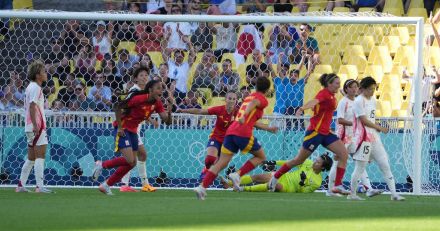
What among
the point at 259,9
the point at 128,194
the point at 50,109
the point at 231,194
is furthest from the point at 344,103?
the point at 259,9

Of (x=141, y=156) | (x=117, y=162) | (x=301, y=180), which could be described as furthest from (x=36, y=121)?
(x=301, y=180)

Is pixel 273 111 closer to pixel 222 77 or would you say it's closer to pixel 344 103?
pixel 222 77

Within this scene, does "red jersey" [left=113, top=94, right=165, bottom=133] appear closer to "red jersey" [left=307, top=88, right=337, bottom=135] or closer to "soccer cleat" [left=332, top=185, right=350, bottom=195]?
"red jersey" [left=307, top=88, right=337, bottom=135]

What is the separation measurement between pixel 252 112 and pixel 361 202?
1.84m

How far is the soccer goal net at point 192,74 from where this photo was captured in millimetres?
18266

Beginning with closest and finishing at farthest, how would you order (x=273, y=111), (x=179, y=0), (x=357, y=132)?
(x=357, y=132) → (x=273, y=111) → (x=179, y=0)

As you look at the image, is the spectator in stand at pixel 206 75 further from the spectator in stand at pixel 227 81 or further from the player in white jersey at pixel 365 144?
the player in white jersey at pixel 365 144

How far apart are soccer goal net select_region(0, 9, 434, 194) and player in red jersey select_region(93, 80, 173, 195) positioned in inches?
93.0

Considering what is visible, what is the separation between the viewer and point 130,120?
Answer: 1612cm

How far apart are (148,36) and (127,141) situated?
5156 millimetres

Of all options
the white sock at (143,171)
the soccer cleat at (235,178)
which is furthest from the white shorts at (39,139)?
the soccer cleat at (235,178)

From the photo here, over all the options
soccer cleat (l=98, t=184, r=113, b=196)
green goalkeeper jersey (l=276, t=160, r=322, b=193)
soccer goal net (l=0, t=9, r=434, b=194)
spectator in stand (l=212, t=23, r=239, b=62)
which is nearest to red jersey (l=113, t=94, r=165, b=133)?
soccer cleat (l=98, t=184, r=113, b=196)

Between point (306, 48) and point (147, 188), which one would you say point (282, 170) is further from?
point (306, 48)

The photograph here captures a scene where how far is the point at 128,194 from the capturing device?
52.5 ft
